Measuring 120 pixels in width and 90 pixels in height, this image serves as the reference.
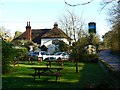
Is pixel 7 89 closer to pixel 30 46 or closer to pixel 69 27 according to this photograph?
pixel 69 27

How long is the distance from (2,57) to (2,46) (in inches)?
34.2

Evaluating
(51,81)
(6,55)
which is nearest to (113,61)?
(6,55)

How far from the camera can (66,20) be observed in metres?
40.1

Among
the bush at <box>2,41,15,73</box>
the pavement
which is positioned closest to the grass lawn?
the pavement

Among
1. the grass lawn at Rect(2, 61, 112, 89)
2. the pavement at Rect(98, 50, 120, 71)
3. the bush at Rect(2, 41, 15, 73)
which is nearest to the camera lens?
the grass lawn at Rect(2, 61, 112, 89)

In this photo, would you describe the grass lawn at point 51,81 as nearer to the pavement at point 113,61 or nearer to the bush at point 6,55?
the pavement at point 113,61

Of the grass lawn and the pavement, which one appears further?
the pavement

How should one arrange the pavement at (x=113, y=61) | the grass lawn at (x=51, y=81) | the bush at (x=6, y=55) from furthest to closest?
the bush at (x=6, y=55) → the pavement at (x=113, y=61) → the grass lawn at (x=51, y=81)

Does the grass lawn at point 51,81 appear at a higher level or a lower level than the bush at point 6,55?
lower

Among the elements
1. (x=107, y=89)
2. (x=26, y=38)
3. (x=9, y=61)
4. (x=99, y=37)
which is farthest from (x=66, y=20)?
(x=99, y=37)

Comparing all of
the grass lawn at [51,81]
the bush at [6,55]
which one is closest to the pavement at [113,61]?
the grass lawn at [51,81]

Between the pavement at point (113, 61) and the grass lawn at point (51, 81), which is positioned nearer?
the grass lawn at point (51, 81)

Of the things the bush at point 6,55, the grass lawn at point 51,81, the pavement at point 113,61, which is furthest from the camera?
the bush at point 6,55

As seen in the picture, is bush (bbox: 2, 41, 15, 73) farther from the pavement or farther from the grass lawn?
the pavement
